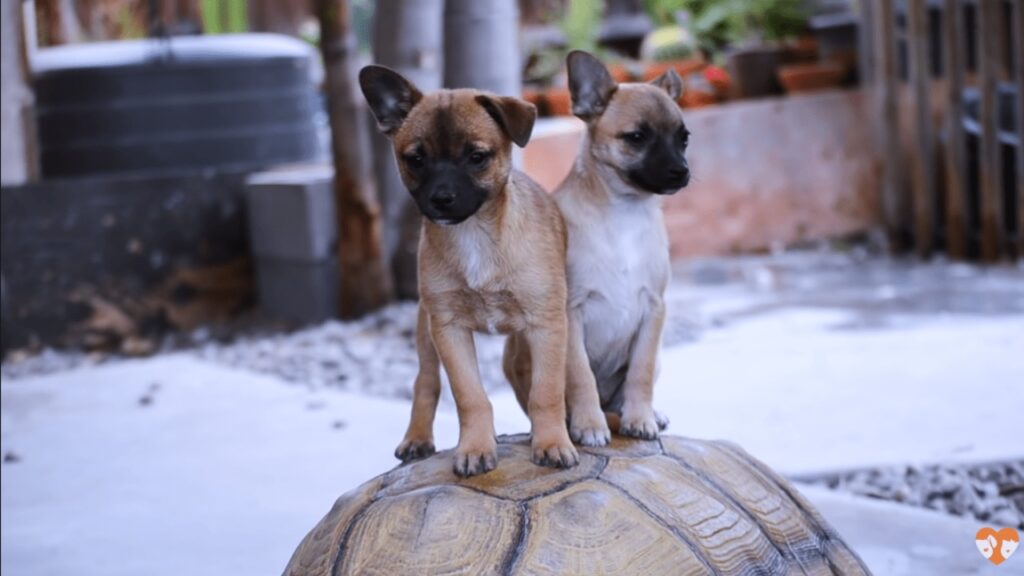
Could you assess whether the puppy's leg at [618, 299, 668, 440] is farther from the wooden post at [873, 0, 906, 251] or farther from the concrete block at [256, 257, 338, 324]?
the wooden post at [873, 0, 906, 251]

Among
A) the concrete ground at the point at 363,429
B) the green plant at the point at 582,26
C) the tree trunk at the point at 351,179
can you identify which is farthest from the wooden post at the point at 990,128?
the green plant at the point at 582,26

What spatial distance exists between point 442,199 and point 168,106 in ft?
20.1

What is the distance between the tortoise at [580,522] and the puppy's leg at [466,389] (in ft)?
0.20

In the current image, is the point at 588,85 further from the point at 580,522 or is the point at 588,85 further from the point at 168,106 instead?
the point at 168,106

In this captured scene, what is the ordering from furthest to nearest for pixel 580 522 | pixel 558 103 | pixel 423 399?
pixel 558 103 < pixel 423 399 < pixel 580 522

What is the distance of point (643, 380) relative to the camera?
2969 millimetres

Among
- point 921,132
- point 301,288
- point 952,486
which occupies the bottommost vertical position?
point 952,486

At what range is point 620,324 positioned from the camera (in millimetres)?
2969

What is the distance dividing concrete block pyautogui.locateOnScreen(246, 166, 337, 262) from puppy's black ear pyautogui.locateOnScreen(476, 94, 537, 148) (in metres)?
4.94

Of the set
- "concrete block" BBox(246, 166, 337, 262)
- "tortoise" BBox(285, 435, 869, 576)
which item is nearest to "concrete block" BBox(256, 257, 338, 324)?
"concrete block" BBox(246, 166, 337, 262)

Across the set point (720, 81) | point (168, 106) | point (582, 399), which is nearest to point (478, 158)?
point (582, 399)

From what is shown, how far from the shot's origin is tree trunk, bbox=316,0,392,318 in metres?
7.29

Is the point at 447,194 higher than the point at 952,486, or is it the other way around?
the point at 447,194

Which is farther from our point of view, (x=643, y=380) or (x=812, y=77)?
(x=812, y=77)
